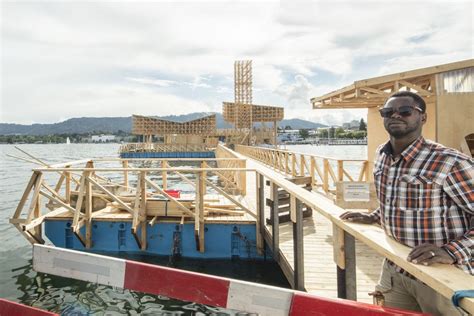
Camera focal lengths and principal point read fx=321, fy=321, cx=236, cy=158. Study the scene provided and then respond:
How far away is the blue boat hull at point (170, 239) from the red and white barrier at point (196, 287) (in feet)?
13.7

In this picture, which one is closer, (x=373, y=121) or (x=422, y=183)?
(x=422, y=183)

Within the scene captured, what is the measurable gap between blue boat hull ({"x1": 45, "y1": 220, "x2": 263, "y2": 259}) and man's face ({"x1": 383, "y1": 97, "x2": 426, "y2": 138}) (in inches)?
196

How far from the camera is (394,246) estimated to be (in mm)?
1619

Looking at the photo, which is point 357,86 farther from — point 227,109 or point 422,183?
point 227,109

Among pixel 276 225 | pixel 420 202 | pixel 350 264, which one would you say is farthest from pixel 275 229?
pixel 420 202

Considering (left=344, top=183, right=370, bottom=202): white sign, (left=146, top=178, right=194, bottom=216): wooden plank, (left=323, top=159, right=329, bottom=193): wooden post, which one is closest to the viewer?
(left=344, top=183, right=370, bottom=202): white sign

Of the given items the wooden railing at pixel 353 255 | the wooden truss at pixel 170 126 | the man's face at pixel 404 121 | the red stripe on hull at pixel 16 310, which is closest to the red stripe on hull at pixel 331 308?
the wooden railing at pixel 353 255

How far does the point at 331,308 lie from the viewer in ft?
5.27

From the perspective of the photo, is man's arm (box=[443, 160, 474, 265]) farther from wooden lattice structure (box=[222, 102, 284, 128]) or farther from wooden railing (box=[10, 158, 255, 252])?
wooden lattice structure (box=[222, 102, 284, 128])

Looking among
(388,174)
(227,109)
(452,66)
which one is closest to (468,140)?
(452,66)

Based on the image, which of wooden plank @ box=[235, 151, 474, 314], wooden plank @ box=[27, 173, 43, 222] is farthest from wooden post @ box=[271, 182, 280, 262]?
wooden plank @ box=[27, 173, 43, 222]

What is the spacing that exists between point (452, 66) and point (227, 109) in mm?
45595

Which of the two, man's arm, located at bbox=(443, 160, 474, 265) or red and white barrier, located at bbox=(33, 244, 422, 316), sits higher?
man's arm, located at bbox=(443, 160, 474, 265)

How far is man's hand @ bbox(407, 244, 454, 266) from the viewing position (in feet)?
4.51
